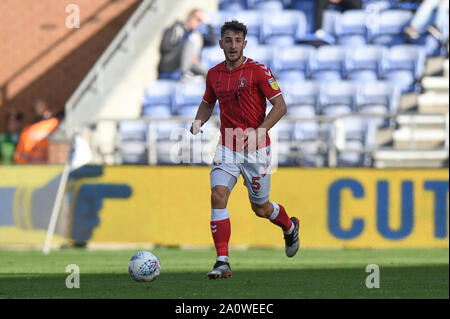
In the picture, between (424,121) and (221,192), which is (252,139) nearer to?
(221,192)

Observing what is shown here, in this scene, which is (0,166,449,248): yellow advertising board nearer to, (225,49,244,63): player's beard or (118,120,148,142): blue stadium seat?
(118,120,148,142): blue stadium seat

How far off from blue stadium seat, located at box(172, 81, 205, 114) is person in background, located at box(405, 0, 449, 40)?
154 inches

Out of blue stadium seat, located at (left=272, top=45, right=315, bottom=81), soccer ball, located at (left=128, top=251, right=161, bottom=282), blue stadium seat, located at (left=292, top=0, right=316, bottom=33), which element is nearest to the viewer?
soccer ball, located at (left=128, top=251, right=161, bottom=282)

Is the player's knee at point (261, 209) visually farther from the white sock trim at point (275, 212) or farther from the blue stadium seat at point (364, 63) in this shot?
the blue stadium seat at point (364, 63)

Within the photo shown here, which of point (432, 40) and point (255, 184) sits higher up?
point (432, 40)

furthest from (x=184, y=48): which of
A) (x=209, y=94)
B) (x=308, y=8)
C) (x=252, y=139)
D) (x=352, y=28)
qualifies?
(x=252, y=139)

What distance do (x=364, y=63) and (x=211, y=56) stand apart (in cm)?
282

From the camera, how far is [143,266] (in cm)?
923

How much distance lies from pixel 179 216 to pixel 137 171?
3.00ft

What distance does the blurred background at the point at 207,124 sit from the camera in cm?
1505

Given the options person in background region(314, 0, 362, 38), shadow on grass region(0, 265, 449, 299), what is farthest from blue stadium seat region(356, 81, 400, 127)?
shadow on grass region(0, 265, 449, 299)

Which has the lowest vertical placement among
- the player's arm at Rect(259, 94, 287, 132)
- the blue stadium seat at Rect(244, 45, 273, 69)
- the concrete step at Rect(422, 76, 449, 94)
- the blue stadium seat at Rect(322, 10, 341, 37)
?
the player's arm at Rect(259, 94, 287, 132)

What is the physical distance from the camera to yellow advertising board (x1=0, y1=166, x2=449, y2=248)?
14.9 m

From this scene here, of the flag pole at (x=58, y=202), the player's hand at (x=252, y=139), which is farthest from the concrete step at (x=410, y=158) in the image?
the player's hand at (x=252, y=139)
